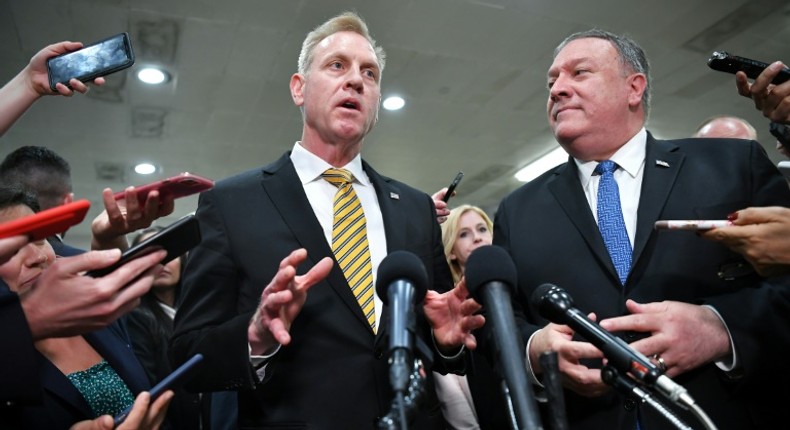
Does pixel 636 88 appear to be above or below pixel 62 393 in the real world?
above

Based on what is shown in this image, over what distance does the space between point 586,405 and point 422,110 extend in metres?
5.28

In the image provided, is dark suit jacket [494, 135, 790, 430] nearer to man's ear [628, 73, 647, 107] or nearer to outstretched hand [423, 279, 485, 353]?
→ man's ear [628, 73, 647, 107]

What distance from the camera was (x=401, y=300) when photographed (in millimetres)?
1050

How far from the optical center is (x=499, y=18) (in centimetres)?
494

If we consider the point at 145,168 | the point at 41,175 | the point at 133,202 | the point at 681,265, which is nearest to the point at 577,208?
the point at 681,265

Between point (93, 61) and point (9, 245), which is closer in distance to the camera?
point (9, 245)

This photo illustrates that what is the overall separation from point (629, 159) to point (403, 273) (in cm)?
122

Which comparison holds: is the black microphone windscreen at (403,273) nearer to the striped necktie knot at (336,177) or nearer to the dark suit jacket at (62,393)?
the dark suit jacket at (62,393)

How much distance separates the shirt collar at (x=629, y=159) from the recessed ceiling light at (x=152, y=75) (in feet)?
14.7

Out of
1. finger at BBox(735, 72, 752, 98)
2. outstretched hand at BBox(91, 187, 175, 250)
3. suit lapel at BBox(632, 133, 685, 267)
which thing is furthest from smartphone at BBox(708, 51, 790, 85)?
outstretched hand at BBox(91, 187, 175, 250)

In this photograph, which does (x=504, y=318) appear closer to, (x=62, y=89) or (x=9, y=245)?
(x=9, y=245)

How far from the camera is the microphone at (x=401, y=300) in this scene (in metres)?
0.95

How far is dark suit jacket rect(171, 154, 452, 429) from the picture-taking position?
1.58 metres

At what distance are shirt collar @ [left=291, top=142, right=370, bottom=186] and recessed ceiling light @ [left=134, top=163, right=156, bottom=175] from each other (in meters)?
6.67
